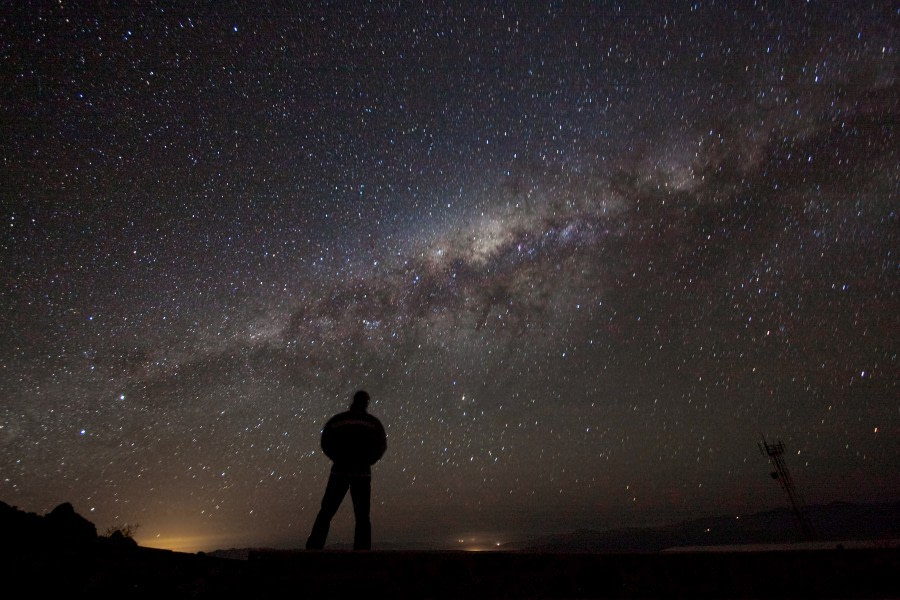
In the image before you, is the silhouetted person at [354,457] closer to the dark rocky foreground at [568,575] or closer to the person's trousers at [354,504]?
the person's trousers at [354,504]

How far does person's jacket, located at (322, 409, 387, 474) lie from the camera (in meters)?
5.00

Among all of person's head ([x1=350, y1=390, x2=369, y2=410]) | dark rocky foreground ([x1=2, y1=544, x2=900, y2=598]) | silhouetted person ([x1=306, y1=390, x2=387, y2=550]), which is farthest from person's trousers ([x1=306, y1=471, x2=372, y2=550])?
dark rocky foreground ([x1=2, y1=544, x2=900, y2=598])

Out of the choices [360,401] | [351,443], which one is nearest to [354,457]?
[351,443]

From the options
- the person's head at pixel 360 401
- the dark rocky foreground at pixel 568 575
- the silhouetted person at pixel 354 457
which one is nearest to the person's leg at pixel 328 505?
the silhouetted person at pixel 354 457

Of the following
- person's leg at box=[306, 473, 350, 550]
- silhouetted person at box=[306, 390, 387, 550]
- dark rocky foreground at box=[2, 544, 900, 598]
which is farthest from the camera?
silhouetted person at box=[306, 390, 387, 550]

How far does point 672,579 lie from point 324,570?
1684 mm

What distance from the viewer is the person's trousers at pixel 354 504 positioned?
4.62m

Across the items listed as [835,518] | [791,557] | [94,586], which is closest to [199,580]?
[94,586]

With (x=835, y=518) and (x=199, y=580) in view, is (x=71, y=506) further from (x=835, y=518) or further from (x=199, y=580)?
(x=835, y=518)

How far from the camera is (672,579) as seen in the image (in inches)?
84.7

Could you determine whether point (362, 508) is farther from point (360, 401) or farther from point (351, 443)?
point (360, 401)

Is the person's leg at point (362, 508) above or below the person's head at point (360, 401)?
below

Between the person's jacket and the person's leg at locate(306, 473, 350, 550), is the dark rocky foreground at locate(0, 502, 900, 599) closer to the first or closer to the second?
the person's leg at locate(306, 473, 350, 550)

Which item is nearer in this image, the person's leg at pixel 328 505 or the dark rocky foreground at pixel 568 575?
the dark rocky foreground at pixel 568 575
